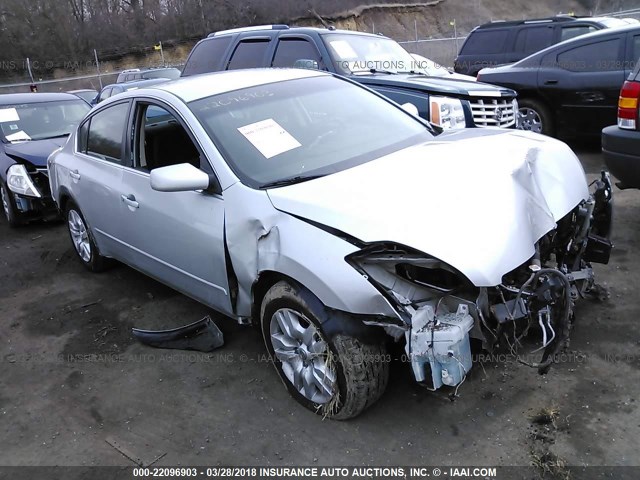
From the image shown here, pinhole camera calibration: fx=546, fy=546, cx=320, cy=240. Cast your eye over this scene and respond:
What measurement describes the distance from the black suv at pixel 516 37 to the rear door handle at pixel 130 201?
897 centimetres

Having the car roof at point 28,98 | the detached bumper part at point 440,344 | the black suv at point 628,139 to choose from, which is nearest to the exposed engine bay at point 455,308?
the detached bumper part at point 440,344

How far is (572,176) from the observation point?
330 centimetres

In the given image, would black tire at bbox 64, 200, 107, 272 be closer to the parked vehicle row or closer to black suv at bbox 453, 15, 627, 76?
the parked vehicle row

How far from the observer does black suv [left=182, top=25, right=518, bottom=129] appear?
616 centimetres

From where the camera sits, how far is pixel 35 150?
693 centimetres

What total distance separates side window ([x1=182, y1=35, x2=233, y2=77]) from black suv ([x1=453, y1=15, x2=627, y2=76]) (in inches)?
216

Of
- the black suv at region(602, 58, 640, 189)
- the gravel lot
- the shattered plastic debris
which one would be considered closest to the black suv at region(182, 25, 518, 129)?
the black suv at region(602, 58, 640, 189)

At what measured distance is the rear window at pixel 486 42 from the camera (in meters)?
10.9

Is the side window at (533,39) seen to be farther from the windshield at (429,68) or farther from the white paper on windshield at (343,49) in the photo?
the white paper on windshield at (343,49)

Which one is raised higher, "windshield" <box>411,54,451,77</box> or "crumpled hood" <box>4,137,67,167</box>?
"windshield" <box>411,54,451,77</box>

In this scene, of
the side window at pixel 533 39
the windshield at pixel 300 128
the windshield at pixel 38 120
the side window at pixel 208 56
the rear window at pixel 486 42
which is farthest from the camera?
the rear window at pixel 486 42

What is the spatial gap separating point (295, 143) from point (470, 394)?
1799 millimetres

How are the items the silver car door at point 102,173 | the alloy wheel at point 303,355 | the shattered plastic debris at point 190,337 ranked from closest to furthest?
the alloy wheel at point 303,355 → the shattered plastic debris at point 190,337 → the silver car door at point 102,173

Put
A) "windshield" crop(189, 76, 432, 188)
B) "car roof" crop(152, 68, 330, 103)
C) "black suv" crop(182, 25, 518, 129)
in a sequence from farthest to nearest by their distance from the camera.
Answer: "black suv" crop(182, 25, 518, 129) < "car roof" crop(152, 68, 330, 103) < "windshield" crop(189, 76, 432, 188)
